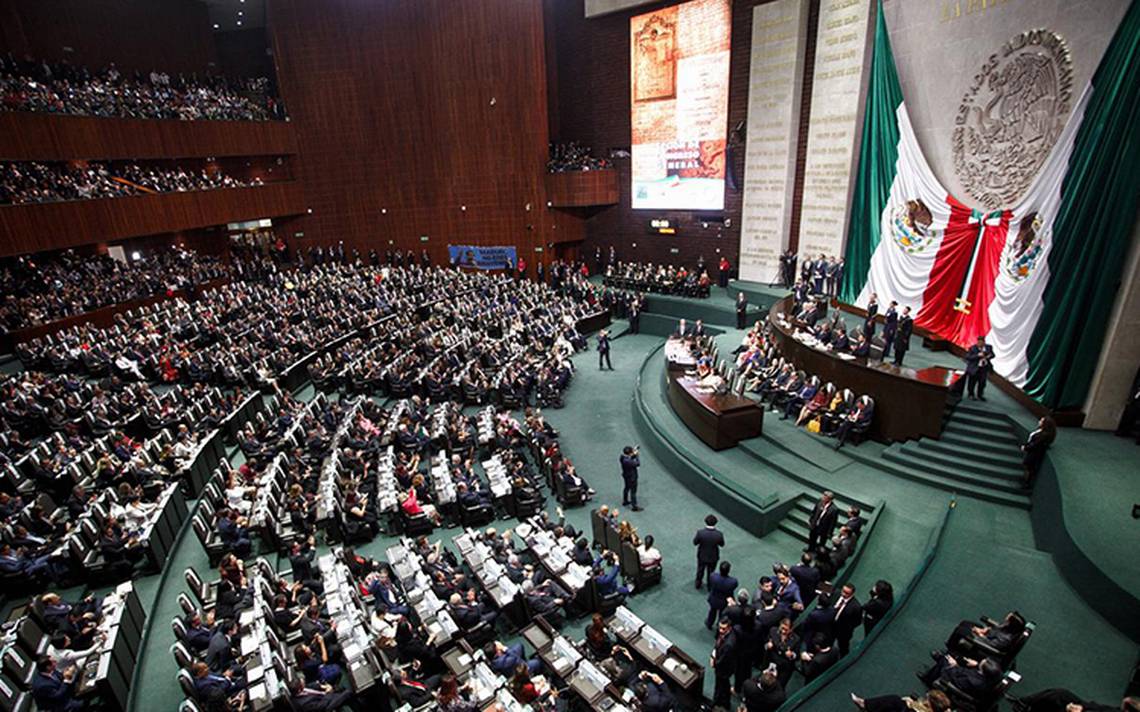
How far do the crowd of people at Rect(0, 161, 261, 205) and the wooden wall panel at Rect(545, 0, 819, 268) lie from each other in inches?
682

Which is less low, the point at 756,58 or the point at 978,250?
the point at 756,58

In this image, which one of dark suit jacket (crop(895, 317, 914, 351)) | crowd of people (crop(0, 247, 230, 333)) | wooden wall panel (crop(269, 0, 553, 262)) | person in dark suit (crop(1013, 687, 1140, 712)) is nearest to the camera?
person in dark suit (crop(1013, 687, 1140, 712))

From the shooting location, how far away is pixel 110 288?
2086cm

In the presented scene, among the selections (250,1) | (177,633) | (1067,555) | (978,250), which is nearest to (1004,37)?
(978,250)

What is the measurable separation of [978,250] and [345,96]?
28.8m

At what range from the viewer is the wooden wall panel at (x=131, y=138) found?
19812mm

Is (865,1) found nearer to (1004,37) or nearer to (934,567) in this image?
(1004,37)

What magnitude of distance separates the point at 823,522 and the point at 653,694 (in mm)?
4075

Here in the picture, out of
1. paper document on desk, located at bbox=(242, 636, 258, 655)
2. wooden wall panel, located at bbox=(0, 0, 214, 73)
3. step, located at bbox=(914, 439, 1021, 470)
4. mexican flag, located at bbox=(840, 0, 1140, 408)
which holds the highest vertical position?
wooden wall panel, located at bbox=(0, 0, 214, 73)

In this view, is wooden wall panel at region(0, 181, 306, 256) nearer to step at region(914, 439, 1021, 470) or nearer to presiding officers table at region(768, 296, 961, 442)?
presiding officers table at region(768, 296, 961, 442)

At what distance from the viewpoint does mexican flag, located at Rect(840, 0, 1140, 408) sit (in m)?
9.20

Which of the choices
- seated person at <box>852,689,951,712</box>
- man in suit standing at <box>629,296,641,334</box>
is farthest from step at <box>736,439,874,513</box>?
man in suit standing at <box>629,296,641,334</box>

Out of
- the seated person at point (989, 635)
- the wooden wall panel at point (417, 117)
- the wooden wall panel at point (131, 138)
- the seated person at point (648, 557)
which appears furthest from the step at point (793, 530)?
the wooden wall panel at point (131, 138)

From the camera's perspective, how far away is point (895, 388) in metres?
11.0
